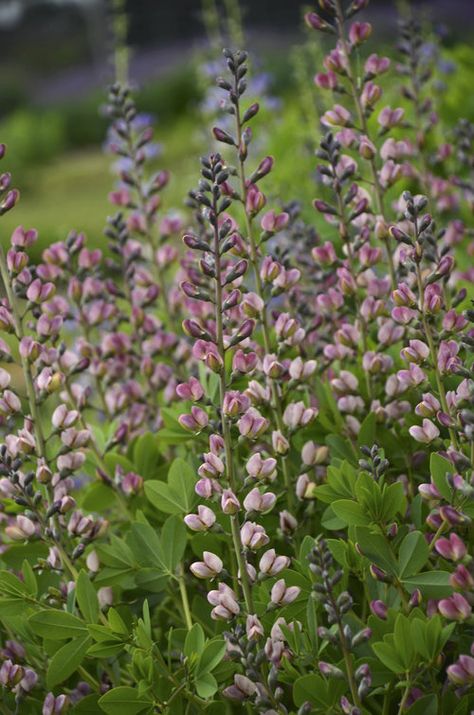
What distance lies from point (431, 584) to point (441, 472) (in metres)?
0.15

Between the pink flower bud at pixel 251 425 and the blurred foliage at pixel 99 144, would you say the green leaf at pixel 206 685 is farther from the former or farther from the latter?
the blurred foliage at pixel 99 144

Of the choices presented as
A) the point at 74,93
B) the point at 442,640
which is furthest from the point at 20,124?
the point at 442,640

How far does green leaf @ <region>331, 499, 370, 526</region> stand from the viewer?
4.15ft

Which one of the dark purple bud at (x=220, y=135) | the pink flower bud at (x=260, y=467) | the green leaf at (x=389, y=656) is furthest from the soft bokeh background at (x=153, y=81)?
the green leaf at (x=389, y=656)

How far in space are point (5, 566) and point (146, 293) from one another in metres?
0.62

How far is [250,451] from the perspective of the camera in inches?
65.0

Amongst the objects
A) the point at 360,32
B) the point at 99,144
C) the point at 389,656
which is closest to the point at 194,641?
the point at 389,656

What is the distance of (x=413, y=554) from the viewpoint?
1230mm

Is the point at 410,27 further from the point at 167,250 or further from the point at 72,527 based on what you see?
the point at 72,527

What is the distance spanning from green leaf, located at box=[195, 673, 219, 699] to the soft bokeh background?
5.58 ft

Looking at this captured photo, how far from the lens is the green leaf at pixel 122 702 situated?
47.3 inches

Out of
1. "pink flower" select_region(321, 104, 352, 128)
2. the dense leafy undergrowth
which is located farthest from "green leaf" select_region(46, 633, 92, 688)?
"pink flower" select_region(321, 104, 352, 128)

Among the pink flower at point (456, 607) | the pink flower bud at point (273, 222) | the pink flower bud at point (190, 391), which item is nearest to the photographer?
the pink flower at point (456, 607)

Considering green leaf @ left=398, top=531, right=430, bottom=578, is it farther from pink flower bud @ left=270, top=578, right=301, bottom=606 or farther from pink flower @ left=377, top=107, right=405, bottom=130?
pink flower @ left=377, top=107, right=405, bottom=130
